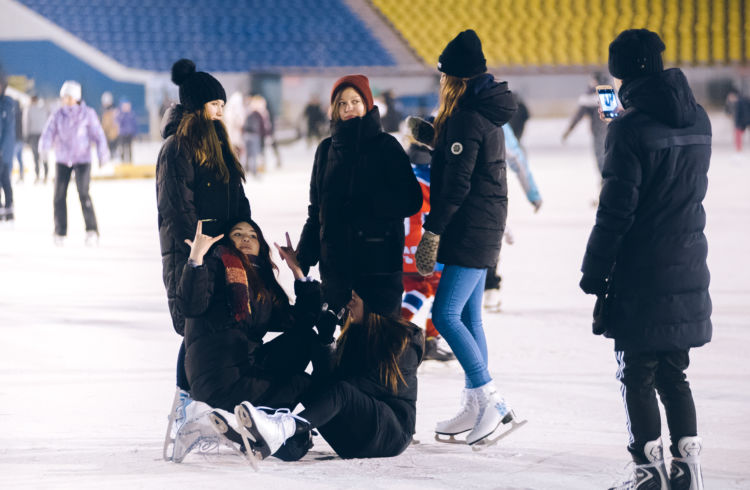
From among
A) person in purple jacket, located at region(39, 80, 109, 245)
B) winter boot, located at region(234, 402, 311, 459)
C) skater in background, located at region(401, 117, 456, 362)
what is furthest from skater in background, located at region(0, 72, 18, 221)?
winter boot, located at region(234, 402, 311, 459)

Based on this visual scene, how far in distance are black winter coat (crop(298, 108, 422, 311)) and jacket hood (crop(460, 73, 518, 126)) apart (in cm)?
33

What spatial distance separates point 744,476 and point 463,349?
3.42 ft

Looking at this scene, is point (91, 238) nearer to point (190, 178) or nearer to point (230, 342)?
point (190, 178)

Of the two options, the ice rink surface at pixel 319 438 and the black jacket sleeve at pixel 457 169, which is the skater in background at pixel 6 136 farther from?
the black jacket sleeve at pixel 457 169

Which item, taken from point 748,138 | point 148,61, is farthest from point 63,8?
point 748,138

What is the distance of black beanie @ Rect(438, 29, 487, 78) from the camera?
4.12m

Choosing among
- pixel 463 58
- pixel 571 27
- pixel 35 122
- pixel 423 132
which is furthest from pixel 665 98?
pixel 571 27

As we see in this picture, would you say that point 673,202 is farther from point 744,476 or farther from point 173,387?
point 173,387

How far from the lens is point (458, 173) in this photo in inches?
160

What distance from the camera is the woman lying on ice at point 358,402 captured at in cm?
364

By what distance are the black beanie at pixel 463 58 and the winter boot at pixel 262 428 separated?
4.42 feet

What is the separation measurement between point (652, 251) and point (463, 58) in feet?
3.62

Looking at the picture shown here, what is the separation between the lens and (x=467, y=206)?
4145 millimetres

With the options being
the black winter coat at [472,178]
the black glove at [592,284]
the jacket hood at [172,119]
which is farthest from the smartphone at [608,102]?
the jacket hood at [172,119]
